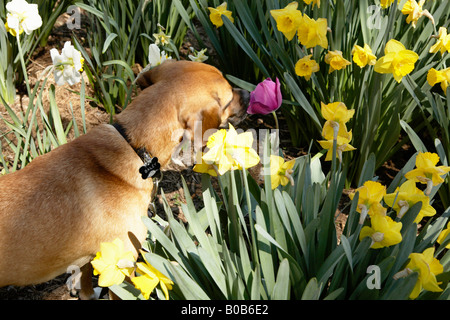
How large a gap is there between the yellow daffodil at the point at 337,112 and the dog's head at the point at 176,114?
1.99 ft

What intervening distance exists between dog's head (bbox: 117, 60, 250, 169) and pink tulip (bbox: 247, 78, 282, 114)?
0.20 meters

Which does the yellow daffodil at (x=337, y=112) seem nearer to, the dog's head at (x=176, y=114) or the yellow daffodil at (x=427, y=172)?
the yellow daffodil at (x=427, y=172)

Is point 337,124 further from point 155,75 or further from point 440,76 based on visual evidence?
point 155,75

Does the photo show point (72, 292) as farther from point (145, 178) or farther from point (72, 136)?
point (72, 136)

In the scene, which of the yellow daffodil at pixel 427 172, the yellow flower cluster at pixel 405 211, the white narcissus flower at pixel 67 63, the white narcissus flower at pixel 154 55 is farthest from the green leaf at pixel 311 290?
the white narcissus flower at pixel 67 63

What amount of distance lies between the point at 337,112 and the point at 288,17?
2.52 ft

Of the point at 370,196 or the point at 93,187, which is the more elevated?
the point at 370,196

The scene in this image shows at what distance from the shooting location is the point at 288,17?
252cm

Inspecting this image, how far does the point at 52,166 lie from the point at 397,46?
1.77m

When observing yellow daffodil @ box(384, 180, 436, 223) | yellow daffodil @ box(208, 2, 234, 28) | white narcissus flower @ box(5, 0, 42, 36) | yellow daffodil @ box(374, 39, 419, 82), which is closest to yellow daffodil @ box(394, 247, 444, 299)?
yellow daffodil @ box(384, 180, 436, 223)

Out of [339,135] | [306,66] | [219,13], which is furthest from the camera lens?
[219,13]

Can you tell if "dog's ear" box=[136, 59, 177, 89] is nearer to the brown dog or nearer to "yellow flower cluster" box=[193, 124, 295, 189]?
the brown dog

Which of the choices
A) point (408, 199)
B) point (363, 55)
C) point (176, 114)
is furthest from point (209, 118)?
point (408, 199)

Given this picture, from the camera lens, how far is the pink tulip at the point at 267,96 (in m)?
2.32
